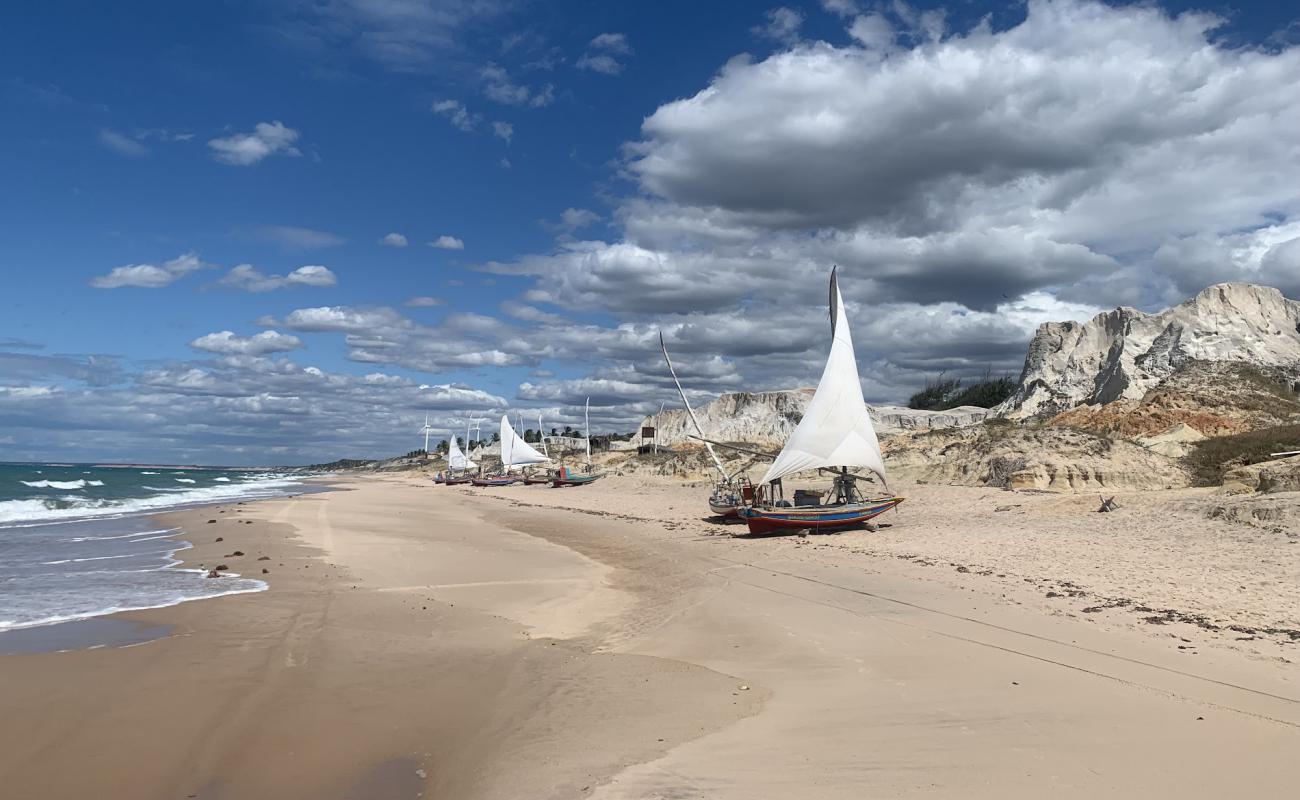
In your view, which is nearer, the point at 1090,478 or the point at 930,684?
the point at 930,684

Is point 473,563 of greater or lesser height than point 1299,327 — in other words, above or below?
below

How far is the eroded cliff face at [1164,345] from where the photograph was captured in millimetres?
44875

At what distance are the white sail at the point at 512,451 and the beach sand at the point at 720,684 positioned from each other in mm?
60928

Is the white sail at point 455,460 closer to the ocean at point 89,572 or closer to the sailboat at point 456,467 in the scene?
the sailboat at point 456,467

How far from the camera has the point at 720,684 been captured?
27.5 feet

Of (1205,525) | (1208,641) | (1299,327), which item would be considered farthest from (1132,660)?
(1299,327)

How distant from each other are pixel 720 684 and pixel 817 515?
1401cm

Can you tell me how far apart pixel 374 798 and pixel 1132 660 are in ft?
25.5

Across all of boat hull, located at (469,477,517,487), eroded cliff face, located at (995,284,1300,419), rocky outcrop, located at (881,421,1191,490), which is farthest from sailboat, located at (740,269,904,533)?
boat hull, located at (469,477,517,487)

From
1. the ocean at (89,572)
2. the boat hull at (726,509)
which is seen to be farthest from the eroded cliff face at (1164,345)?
the ocean at (89,572)

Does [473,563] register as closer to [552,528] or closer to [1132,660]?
[552,528]

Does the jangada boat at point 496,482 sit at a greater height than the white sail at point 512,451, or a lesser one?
lesser

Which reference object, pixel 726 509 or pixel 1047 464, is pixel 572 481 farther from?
pixel 1047 464

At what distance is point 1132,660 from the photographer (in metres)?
8.45
